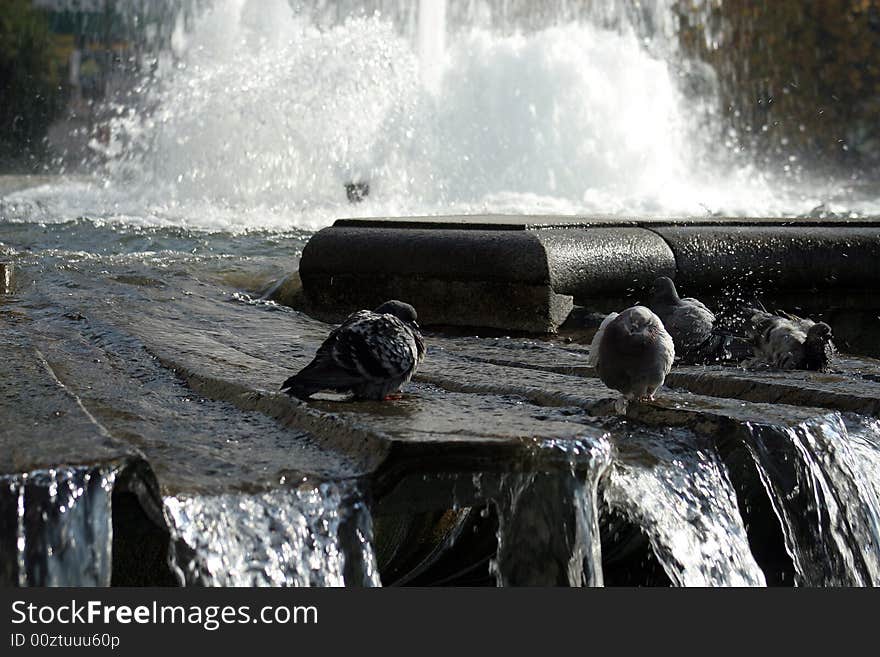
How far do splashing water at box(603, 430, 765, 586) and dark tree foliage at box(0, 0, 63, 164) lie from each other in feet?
110

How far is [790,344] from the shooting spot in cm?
478

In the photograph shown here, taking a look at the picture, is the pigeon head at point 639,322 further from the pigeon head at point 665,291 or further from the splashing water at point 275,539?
the pigeon head at point 665,291

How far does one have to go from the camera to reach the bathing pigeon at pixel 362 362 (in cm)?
364

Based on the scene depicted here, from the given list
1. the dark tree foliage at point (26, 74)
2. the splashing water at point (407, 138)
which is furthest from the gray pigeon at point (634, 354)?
the dark tree foliage at point (26, 74)

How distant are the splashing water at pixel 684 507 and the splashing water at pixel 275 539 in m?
0.73

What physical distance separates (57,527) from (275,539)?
1.59 feet

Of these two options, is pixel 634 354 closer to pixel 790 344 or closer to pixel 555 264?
pixel 790 344

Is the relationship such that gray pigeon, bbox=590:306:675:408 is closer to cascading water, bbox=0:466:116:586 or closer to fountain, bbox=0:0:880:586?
fountain, bbox=0:0:880:586

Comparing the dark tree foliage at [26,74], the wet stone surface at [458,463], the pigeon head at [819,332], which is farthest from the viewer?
the dark tree foliage at [26,74]

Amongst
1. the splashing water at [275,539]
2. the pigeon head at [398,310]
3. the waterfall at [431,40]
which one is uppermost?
the waterfall at [431,40]

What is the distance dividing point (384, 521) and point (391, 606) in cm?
84

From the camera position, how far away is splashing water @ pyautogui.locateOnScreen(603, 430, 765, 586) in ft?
11.0

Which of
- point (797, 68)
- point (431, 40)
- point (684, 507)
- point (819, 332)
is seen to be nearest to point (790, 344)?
point (819, 332)

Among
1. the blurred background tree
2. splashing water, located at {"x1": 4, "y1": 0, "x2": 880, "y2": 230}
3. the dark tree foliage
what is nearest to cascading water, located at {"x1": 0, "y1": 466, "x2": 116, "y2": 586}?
splashing water, located at {"x1": 4, "y1": 0, "x2": 880, "y2": 230}
